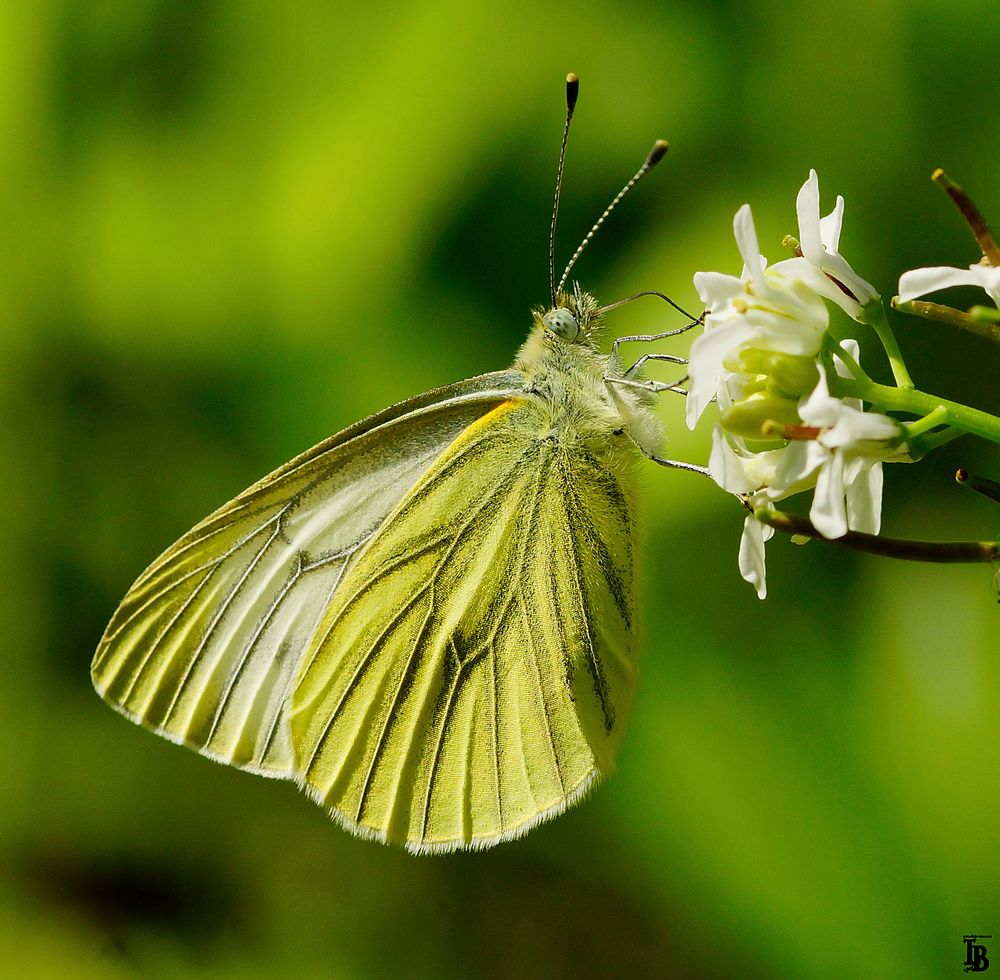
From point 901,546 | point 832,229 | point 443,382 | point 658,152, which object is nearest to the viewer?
point 901,546

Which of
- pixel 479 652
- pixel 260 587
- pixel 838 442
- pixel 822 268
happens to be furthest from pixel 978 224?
pixel 260 587

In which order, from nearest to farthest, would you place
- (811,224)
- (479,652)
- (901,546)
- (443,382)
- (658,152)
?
(901,546) → (811,224) → (658,152) → (479,652) → (443,382)

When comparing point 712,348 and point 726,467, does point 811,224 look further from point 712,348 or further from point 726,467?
point 726,467

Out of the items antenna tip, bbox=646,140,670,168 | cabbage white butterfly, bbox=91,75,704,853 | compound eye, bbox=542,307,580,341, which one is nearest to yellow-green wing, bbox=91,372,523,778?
cabbage white butterfly, bbox=91,75,704,853

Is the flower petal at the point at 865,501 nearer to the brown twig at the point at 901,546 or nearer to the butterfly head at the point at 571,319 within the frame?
the brown twig at the point at 901,546

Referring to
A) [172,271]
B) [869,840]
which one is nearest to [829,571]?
[869,840]

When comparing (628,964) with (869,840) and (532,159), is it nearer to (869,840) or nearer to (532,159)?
(869,840)
